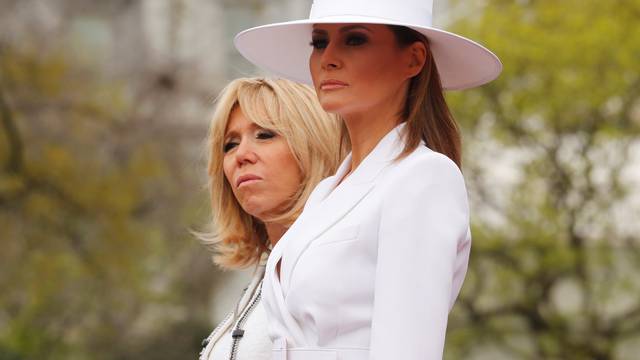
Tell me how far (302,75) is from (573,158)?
44.0 feet

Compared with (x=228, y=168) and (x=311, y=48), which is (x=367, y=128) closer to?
(x=311, y=48)

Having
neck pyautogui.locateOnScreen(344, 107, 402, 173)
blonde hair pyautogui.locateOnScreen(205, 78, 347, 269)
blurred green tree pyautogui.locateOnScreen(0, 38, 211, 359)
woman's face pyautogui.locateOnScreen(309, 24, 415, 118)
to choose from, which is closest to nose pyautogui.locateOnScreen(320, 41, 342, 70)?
woman's face pyautogui.locateOnScreen(309, 24, 415, 118)

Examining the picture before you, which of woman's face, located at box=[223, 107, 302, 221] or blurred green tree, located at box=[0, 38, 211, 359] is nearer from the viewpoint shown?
woman's face, located at box=[223, 107, 302, 221]

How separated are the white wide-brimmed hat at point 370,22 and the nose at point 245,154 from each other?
0.78 m

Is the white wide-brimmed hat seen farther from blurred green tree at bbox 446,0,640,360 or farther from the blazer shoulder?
blurred green tree at bbox 446,0,640,360

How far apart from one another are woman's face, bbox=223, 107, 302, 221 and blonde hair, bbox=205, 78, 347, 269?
0.02 meters

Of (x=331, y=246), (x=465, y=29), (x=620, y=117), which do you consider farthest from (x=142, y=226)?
(x=331, y=246)

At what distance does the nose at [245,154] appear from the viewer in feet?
13.6

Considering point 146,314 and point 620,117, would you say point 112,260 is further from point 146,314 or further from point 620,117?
point 620,117

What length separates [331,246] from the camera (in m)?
2.94

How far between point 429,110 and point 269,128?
1.18 meters

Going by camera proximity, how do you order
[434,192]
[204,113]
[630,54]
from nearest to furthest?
1. [434,192]
2. [630,54]
3. [204,113]

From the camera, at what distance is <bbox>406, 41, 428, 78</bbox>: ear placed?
9.97 feet

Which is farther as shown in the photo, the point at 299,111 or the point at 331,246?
the point at 299,111
